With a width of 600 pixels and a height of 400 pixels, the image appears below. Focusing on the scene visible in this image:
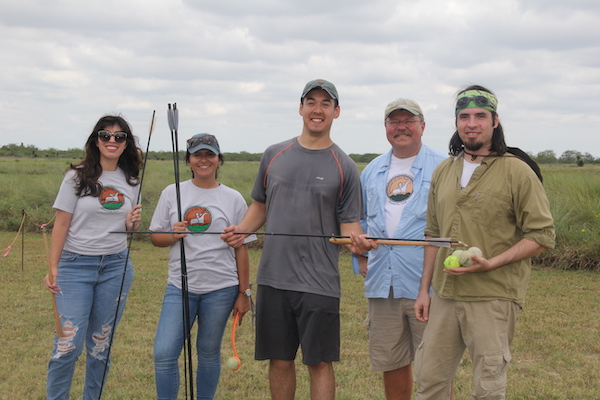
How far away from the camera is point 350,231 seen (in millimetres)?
3645

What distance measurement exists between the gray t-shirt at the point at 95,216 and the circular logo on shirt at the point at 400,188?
1.76 m

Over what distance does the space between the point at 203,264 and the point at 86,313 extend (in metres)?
0.81

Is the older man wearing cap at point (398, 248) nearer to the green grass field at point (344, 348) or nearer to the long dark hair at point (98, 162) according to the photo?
the green grass field at point (344, 348)

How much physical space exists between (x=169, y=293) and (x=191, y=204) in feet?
1.93

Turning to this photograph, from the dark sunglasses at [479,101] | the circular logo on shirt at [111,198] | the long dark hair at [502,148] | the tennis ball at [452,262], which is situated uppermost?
the dark sunglasses at [479,101]

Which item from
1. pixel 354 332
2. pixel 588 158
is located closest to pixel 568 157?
pixel 588 158

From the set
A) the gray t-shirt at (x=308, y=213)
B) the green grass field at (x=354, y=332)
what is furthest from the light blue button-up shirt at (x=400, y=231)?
the green grass field at (x=354, y=332)

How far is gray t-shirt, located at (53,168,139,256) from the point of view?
12.3 ft

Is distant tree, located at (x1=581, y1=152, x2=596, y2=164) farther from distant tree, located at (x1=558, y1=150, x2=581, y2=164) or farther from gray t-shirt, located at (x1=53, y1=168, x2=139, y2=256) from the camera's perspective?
gray t-shirt, located at (x1=53, y1=168, x2=139, y2=256)

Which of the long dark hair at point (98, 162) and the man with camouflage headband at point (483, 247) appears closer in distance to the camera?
the man with camouflage headband at point (483, 247)

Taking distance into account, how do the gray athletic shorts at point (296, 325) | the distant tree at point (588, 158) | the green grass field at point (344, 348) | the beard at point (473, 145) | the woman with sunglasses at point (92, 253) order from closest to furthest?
the beard at point (473, 145) < the gray athletic shorts at point (296, 325) < the woman with sunglasses at point (92, 253) < the green grass field at point (344, 348) < the distant tree at point (588, 158)

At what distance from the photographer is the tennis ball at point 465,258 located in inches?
114

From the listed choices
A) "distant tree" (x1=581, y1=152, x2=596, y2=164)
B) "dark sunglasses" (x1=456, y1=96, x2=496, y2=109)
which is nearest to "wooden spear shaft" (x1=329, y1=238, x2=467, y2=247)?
"dark sunglasses" (x1=456, y1=96, x2=496, y2=109)

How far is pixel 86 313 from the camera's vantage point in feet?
12.3
